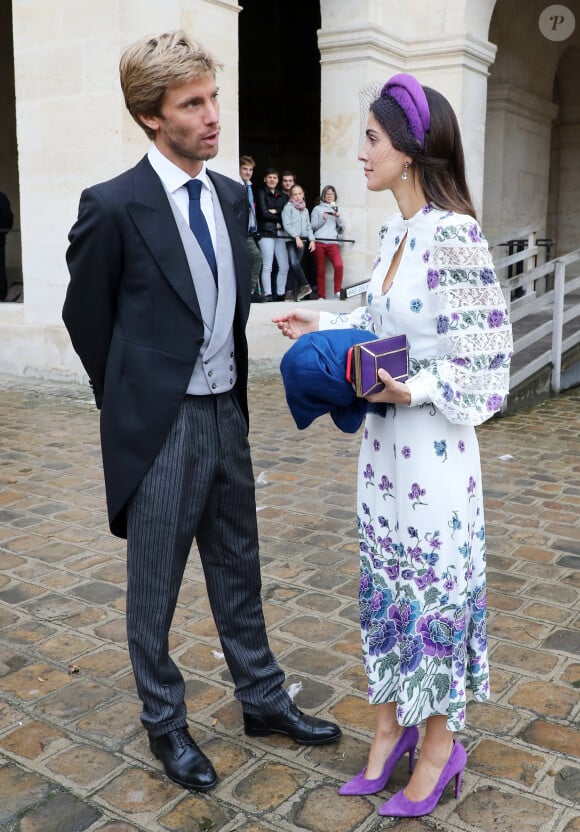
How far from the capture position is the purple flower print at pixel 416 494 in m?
2.44

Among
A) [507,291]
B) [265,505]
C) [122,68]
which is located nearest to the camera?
[122,68]

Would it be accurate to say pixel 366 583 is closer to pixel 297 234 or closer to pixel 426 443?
pixel 426 443

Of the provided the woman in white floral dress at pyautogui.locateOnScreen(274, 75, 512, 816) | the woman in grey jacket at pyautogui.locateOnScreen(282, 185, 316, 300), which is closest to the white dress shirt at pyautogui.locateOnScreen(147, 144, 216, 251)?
the woman in white floral dress at pyautogui.locateOnScreen(274, 75, 512, 816)

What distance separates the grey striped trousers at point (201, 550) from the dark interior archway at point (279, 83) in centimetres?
1717

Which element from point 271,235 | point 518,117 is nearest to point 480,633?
point 271,235

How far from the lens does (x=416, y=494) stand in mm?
2443

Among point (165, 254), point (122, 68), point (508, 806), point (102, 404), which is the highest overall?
point (122, 68)

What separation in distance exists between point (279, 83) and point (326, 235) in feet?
30.0

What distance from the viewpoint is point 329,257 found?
11938 millimetres

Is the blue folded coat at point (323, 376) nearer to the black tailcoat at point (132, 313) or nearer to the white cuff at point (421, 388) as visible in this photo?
the white cuff at point (421, 388)

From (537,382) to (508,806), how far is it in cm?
701

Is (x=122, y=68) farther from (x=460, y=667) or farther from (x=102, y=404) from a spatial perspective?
(x=460, y=667)

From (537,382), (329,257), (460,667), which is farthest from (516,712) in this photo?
(329,257)

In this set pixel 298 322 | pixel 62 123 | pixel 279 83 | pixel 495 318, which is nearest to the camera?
pixel 495 318
